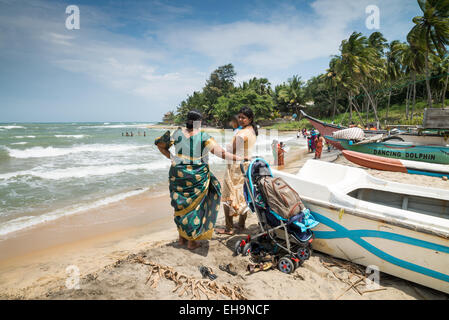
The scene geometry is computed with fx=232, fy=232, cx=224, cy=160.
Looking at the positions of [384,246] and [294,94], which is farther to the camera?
[294,94]

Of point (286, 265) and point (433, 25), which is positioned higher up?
point (433, 25)

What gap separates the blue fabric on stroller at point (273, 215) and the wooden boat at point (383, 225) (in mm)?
219

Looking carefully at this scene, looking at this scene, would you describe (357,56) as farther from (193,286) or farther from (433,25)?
(193,286)

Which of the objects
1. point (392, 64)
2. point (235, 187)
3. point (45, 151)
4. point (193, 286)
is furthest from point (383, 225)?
point (392, 64)

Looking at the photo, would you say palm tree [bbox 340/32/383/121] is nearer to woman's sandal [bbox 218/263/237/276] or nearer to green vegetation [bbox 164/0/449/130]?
green vegetation [bbox 164/0/449/130]

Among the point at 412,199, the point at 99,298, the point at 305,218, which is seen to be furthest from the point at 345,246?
the point at 99,298

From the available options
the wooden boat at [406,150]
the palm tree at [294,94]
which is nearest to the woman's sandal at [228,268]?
the wooden boat at [406,150]

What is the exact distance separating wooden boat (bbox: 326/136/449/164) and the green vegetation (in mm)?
9701

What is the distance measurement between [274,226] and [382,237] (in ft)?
3.66

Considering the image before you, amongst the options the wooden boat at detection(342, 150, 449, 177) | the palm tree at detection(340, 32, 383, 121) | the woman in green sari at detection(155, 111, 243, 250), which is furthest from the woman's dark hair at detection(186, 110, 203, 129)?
the palm tree at detection(340, 32, 383, 121)

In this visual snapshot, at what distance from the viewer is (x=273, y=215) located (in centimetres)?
275

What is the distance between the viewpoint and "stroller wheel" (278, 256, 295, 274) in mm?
2605

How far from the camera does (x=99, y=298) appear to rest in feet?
6.61

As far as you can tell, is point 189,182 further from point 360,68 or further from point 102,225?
point 360,68
